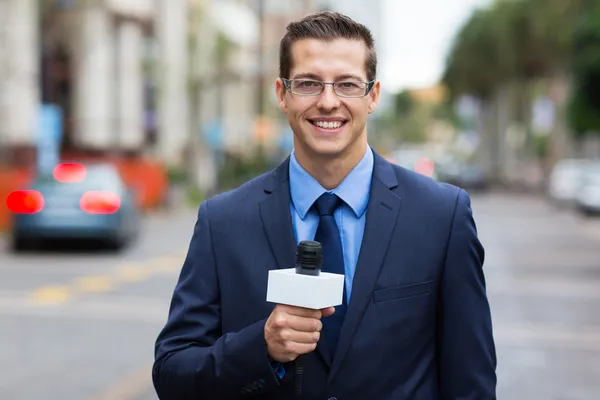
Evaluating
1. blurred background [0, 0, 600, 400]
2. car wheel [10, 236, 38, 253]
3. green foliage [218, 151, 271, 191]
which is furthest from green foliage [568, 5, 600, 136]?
car wheel [10, 236, 38, 253]

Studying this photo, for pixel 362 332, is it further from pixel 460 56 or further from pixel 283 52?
pixel 460 56

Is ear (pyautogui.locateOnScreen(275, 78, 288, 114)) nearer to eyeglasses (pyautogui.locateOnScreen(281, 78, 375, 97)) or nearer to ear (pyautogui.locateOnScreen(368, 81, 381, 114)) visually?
eyeglasses (pyautogui.locateOnScreen(281, 78, 375, 97))

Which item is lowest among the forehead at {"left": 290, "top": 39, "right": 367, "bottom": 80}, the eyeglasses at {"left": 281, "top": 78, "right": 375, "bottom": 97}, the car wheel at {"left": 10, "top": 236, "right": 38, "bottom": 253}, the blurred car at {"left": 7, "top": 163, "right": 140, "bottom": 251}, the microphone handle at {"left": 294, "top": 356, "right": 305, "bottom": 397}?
the car wheel at {"left": 10, "top": 236, "right": 38, "bottom": 253}

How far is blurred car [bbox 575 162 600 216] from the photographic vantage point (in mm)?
33250

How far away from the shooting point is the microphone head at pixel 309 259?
2182 mm

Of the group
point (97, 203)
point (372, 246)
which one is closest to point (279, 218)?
point (372, 246)

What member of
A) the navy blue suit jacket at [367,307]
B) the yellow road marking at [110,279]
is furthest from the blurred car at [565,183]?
the navy blue suit jacket at [367,307]

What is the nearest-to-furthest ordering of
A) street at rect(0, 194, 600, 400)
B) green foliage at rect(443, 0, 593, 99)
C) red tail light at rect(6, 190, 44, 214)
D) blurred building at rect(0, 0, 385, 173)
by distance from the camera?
street at rect(0, 194, 600, 400)
red tail light at rect(6, 190, 44, 214)
blurred building at rect(0, 0, 385, 173)
green foliage at rect(443, 0, 593, 99)

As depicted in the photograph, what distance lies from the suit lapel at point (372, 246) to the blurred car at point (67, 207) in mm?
15915

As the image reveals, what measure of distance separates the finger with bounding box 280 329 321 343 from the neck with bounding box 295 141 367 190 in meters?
0.45

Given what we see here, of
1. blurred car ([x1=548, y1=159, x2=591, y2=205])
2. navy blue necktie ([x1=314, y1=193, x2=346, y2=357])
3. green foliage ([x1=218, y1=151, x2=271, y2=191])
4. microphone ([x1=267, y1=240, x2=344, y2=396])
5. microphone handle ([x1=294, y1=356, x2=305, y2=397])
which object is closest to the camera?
microphone ([x1=267, y1=240, x2=344, y2=396])

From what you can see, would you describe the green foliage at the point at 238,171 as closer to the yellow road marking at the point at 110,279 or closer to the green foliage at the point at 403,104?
the yellow road marking at the point at 110,279

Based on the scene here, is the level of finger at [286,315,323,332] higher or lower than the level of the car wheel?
higher

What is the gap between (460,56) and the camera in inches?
2805
